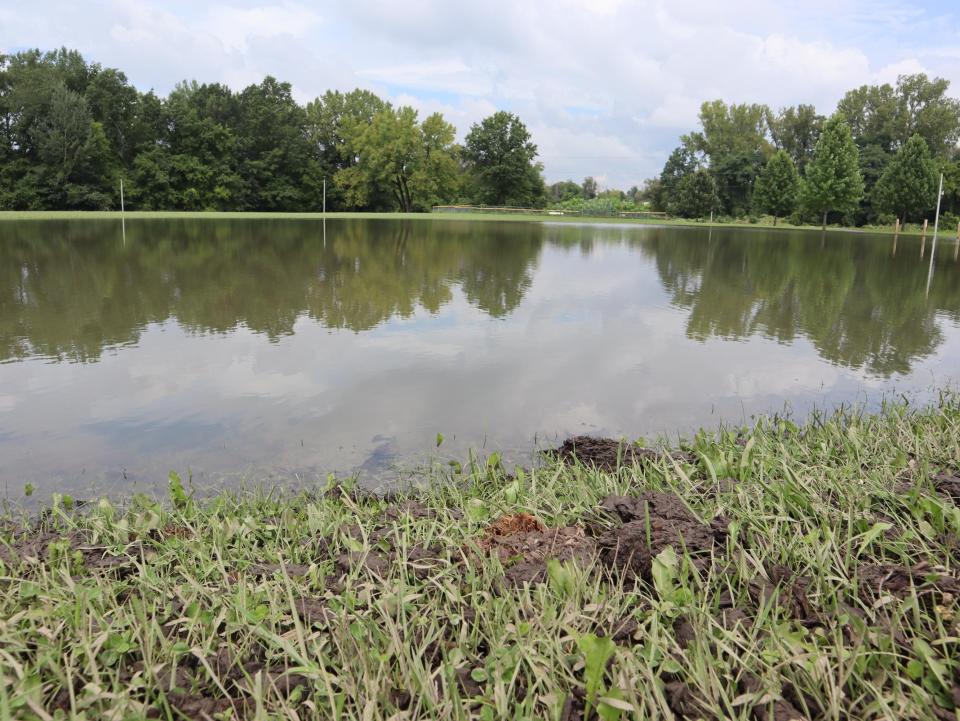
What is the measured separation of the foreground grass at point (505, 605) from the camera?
2061 mm

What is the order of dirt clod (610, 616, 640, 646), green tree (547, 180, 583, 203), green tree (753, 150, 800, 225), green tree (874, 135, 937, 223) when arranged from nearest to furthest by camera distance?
dirt clod (610, 616, 640, 646)
green tree (874, 135, 937, 223)
green tree (753, 150, 800, 225)
green tree (547, 180, 583, 203)

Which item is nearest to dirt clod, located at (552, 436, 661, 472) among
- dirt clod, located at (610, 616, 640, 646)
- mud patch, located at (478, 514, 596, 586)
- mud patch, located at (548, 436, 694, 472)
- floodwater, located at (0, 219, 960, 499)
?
mud patch, located at (548, 436, 694, 472)

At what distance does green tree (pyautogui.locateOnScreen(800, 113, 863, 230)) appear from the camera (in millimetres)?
50500

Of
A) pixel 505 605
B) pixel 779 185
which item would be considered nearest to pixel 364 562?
pixel 505 605

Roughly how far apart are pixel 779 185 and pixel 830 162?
9.73 meters

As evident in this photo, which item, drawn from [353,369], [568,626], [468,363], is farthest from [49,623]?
[468,363]

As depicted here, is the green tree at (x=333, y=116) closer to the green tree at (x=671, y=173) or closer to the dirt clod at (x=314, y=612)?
the green tree at (x=671, y=173)

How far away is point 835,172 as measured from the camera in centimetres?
5056

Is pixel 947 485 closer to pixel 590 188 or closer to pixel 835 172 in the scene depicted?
pixel 835 172

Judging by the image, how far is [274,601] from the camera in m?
2.49

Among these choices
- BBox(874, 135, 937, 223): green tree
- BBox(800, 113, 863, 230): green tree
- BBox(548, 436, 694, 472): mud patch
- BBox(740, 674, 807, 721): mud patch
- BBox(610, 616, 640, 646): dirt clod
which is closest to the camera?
BBox(740, 674, 807, 721): mud patch

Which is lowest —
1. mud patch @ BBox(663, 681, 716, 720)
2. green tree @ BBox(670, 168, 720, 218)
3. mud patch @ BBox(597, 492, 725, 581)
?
mud patch @ BBox(663, 681, 716, 720)

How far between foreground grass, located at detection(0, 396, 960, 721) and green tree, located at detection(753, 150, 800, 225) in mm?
62807

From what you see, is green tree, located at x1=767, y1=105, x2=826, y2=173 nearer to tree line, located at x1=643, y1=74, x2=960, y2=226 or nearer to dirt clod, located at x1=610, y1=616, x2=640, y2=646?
tree line, located at x1=643, y1=74, x2=960, y2=226
